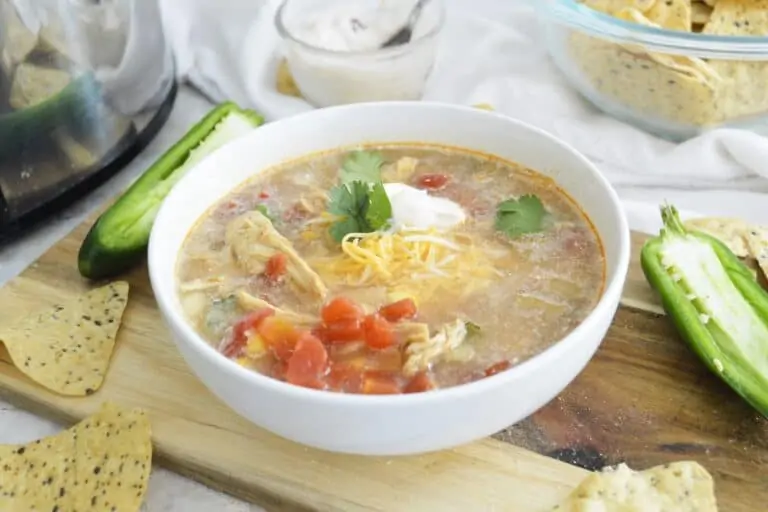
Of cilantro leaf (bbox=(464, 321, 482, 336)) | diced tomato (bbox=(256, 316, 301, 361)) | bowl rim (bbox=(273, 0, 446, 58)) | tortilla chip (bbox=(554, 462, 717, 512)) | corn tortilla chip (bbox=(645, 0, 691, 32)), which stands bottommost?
bowl rim (bbox=(273, 0, 446, 58))

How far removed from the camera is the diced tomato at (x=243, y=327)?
59.6 inches

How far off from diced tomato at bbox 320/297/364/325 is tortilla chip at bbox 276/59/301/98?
1343 millimetres

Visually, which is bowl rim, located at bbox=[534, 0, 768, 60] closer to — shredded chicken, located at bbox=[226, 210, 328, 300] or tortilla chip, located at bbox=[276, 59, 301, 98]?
tortilla chip, located at bbox=[276, 59, 301, 98]

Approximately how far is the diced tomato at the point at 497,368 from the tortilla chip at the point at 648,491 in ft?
0.67

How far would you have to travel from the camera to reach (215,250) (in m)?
1.75

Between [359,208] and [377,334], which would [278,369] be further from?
[359,208]

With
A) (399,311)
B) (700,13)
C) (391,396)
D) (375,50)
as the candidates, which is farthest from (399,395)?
(700,13)

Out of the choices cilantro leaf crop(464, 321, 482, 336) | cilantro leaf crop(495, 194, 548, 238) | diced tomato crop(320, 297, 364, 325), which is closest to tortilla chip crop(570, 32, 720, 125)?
cilantro leaf crop(495, 194, 548, 238)

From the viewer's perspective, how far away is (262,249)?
1696mm

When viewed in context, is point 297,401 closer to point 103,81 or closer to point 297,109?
point 103,81

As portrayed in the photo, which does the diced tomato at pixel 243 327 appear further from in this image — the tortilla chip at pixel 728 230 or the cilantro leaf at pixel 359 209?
the tortilla chip at pixel 728 230

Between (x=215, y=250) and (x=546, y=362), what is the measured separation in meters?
0.68

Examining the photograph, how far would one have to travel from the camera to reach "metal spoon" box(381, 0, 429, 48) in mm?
2750

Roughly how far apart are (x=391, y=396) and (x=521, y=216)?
0.56m
